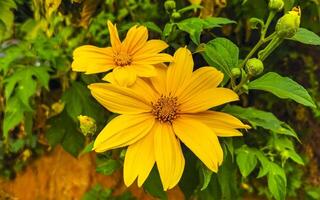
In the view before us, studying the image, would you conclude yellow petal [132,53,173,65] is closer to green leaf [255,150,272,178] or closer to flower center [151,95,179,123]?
flower center [151,95,179,123]

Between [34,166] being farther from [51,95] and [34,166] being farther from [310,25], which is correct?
[310,25]

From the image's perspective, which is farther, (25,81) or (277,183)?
(25,81)

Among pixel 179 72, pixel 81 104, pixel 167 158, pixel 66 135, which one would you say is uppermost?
pixel 179 72

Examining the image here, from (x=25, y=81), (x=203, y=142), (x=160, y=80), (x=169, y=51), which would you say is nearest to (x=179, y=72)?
(x=160, y=80)

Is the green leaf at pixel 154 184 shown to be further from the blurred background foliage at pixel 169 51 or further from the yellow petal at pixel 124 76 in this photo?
the yellow petal at pixel 124 76

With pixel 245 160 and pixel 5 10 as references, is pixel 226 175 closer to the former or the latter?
pixel 245 160

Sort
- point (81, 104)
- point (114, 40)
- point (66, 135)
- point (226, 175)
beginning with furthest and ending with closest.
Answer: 1. point (66, 135)
2. point (81, 104)
3. point (226, 175)
4. point (114, 40)
